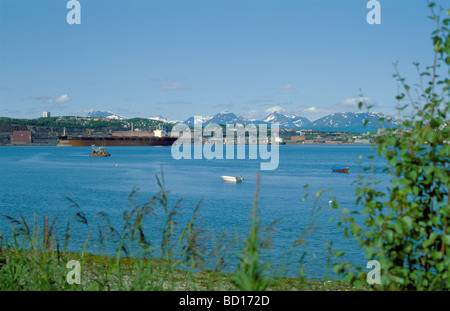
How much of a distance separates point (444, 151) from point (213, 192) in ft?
136

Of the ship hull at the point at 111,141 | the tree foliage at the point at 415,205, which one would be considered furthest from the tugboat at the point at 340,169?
the ship hull at the point at 111,141

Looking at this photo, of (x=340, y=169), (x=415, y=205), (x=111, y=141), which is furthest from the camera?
(x=111, y=141)

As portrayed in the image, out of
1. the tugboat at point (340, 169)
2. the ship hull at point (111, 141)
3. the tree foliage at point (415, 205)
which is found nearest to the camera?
the tree foliage at point (415, 205)

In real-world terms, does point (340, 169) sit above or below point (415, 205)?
below

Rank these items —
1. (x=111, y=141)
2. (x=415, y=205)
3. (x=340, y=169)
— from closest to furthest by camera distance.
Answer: (x=415, y=205), (x=340, y=169), (x=111, y=141)

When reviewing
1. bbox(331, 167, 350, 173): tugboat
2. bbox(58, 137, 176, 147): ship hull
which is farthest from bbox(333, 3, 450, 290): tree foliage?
bbox(58, 137, 176, 147): ship hull

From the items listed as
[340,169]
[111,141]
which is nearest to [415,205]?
[340,169]

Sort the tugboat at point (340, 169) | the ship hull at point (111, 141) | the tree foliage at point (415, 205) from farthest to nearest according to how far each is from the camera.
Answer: the ship hull at point (111, 141), the tugboat at point (340, 169), the tree foliage at point (415, 205)

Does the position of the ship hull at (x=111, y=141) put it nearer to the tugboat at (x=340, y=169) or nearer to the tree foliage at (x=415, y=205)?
the tugboat at (x=340, y=169)

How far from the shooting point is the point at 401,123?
13.1 feet

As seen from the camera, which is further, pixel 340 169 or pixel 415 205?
pixel 340 169

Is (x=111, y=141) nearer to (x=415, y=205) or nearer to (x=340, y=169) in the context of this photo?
(x=340, y=169)
